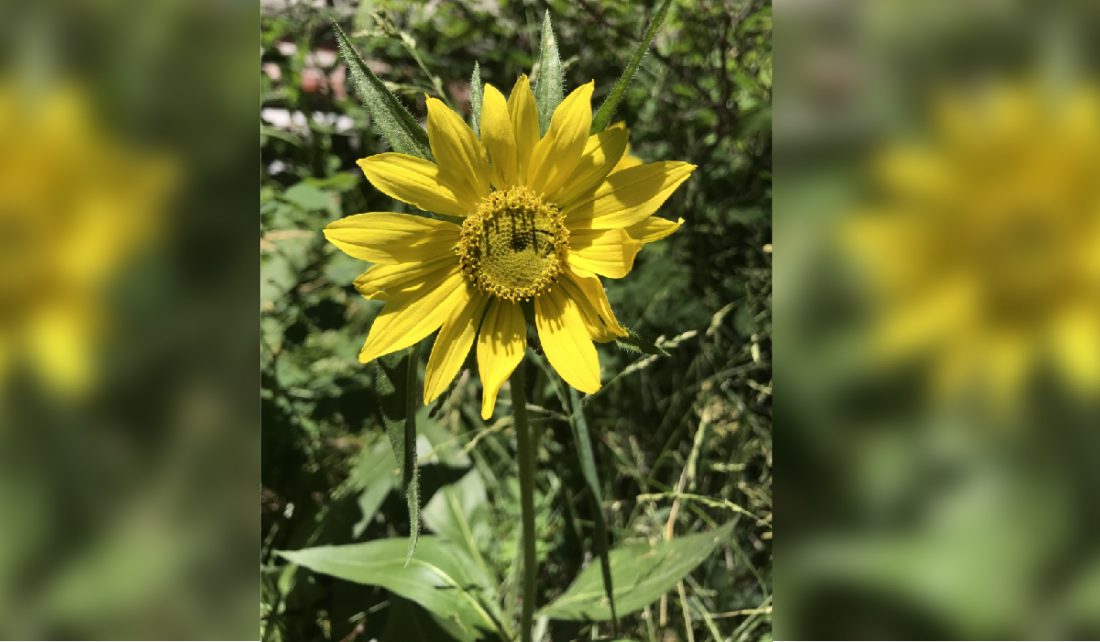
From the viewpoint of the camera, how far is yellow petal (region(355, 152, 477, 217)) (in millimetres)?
574

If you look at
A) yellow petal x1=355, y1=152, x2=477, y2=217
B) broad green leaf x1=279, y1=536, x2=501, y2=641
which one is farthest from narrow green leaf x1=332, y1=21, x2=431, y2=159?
broad green leaf x1=279, y1=536, x2=501, y2=641

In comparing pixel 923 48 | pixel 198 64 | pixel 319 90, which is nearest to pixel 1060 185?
pixel 923 48

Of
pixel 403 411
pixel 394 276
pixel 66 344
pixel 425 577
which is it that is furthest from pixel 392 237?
pixel 425 577

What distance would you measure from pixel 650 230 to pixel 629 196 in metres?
0.03

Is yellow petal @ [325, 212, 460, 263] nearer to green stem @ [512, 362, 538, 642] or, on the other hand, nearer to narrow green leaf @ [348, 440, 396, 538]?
green stem @ [512, 362, 538, 642]

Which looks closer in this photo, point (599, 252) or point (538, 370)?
point (599, 252)

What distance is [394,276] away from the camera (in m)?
0.60

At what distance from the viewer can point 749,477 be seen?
1004mm

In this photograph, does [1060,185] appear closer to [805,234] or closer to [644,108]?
[805,234]

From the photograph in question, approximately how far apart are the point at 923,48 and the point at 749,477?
2.06 feet

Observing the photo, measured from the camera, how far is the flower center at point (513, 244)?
60cm

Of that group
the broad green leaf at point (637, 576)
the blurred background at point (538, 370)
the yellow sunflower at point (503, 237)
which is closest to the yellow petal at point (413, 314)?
the yellow sunflower at point (503, 237)

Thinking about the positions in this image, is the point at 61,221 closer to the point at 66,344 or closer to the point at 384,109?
the point at 66,344

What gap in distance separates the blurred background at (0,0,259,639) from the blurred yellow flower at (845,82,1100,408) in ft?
1.49
